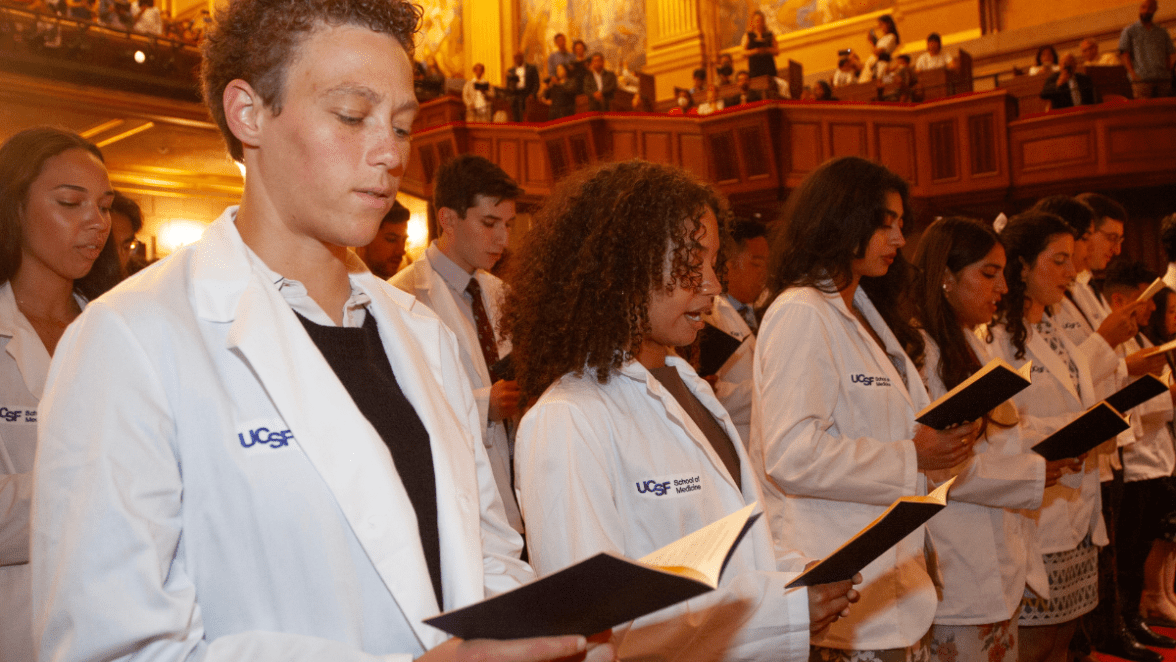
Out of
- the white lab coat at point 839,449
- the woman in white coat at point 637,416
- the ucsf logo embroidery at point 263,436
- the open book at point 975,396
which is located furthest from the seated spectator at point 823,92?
the ucsf logo embroidery at point 263,436

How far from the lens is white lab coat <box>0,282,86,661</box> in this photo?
1.88 meters

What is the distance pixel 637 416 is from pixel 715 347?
1582mm

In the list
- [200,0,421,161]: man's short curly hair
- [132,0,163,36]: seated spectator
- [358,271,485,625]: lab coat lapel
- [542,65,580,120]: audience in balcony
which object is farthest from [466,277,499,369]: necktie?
[132,0,163,36]: seated spectator

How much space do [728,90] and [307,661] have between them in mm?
12419

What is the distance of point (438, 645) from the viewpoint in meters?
1.11

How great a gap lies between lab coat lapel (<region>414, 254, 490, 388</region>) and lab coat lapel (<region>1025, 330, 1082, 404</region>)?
2157 millimetres

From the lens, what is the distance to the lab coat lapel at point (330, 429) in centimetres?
116

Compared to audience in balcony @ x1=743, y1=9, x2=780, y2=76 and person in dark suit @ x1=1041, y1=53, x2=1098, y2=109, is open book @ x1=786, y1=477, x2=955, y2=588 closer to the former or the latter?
person in dark suit @ x1=1041, y1=53, x2=1098, y2=109

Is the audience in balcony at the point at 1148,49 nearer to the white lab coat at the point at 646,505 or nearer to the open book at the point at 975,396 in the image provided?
the open book at the point at 975,396

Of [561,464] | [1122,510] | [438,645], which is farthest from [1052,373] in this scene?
[438,645]

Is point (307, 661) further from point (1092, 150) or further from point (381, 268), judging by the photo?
point (1092, 150)

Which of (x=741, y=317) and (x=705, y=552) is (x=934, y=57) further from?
(x=705, y=552)

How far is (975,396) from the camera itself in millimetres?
2320

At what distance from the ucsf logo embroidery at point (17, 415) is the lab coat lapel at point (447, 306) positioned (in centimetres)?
162
